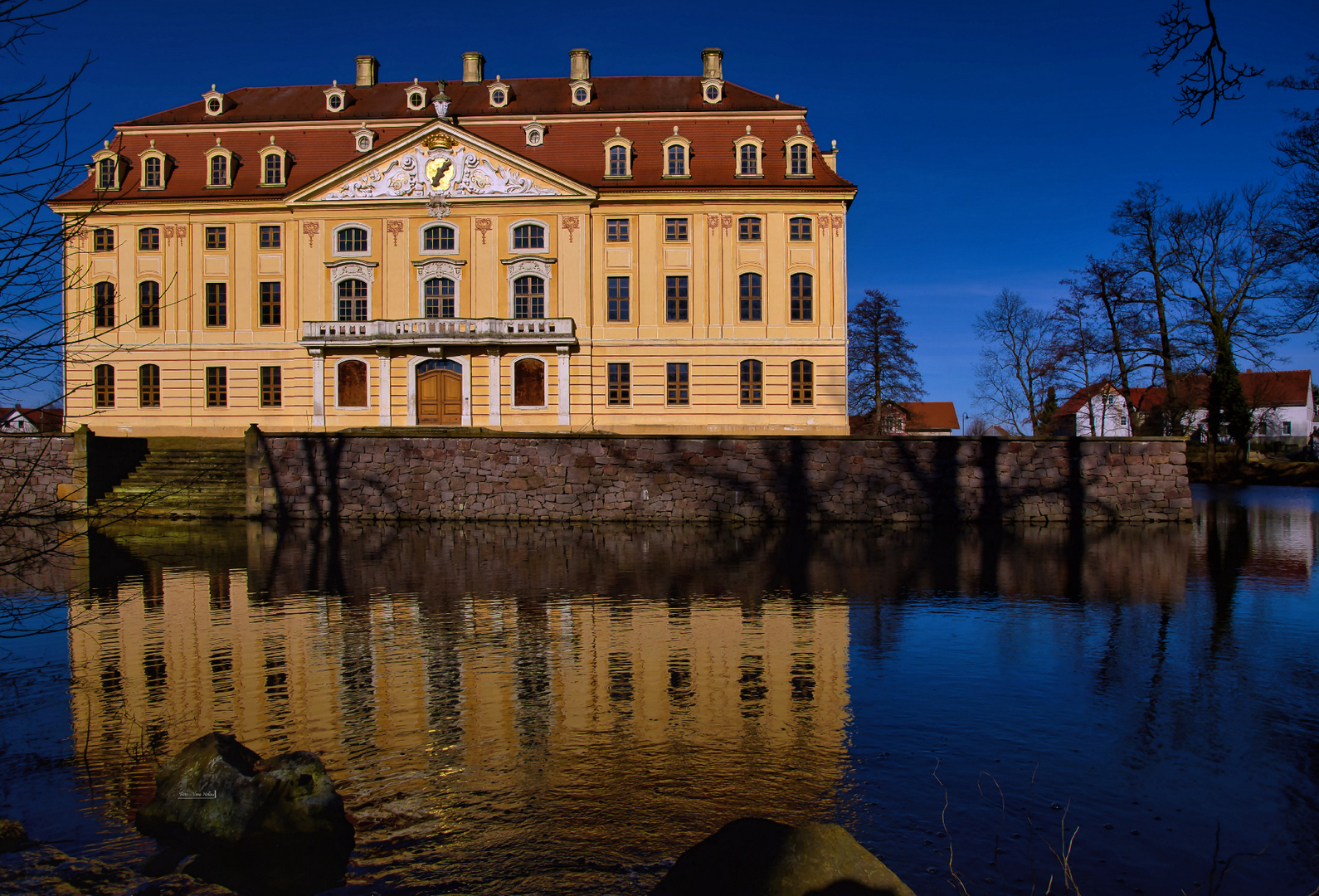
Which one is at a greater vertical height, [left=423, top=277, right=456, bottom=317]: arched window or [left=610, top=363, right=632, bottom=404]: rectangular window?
[left=423, top=277, right=456, bottom=317]: arched window

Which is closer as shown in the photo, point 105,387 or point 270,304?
point 105,387

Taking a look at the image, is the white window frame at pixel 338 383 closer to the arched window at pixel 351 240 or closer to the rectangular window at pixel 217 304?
the arched window at pixel 351 240

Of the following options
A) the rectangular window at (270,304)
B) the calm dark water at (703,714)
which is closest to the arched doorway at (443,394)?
the rectangular window at (270,304)

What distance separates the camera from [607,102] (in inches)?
1578

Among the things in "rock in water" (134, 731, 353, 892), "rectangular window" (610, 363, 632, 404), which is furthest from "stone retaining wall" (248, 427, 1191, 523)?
"rock in water" (134, 731, 353, 892)

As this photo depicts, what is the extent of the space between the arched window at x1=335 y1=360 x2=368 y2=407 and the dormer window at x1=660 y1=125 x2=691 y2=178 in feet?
52.3

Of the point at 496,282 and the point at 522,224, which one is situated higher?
the point at 522,224

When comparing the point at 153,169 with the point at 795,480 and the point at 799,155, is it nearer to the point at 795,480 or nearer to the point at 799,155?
the point at 799,155

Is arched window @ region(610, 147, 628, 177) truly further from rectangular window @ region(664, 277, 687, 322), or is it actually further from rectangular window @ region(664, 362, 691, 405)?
rectangular window @ region(664, 362, 691, 405)

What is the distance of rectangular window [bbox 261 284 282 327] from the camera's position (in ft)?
126

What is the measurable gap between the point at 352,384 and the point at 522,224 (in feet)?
33.7

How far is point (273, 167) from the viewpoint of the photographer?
127 feet

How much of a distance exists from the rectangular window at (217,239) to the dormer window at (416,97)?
10.3m

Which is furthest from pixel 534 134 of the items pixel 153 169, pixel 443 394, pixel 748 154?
pixel 153 169
